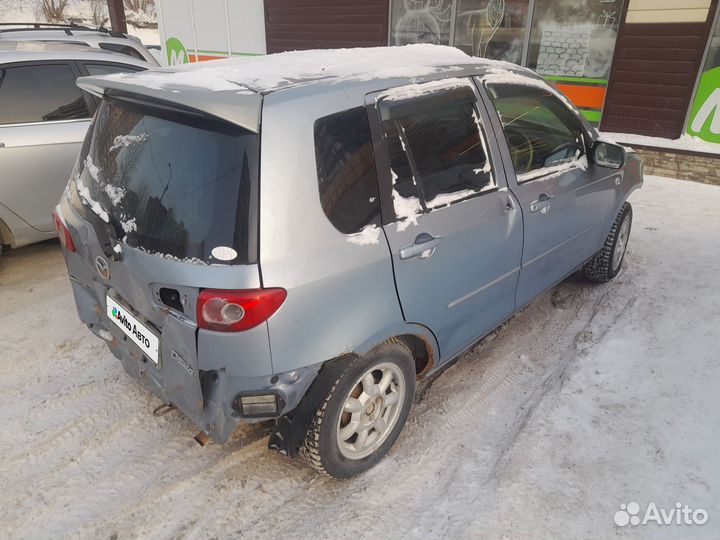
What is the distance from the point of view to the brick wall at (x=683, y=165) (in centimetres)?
672

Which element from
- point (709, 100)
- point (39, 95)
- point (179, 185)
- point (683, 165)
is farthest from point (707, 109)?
point (39, 95)

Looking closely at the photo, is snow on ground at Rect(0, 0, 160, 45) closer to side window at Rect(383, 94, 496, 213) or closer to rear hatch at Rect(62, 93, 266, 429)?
rear hatch at Rect(62, 93, 266, 429)

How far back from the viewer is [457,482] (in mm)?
2459

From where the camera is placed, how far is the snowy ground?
2.27 meters

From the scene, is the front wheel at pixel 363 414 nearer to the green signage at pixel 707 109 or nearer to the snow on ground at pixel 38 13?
the green signage at pixel 707 109

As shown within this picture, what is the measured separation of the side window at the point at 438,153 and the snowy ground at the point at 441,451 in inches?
49.3

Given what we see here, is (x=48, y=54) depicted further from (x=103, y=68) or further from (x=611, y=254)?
(x=611, y=254)

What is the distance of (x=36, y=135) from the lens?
417 centimetres

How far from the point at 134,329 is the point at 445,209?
1533mm

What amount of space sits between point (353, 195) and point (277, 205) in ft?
1.20

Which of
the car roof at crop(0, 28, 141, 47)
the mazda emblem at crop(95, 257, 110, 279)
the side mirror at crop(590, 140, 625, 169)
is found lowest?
the mazda emblem at crop(95, 257, 110, 279)

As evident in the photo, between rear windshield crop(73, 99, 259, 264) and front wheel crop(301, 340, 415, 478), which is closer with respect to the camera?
rear windshield crop(73, 99, 259, 264)

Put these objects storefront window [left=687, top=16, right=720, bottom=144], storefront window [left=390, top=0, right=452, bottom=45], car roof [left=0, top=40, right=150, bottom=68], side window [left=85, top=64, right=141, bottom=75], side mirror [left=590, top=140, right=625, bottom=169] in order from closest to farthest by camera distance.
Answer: side mirror [left=590, top=140, right=625, bottom=169] < car roof [left=0, top=40, right=150, bottom=68] < side window [left=85, top=64, right=141, bottom=75] < storefront window [left=687, top=16, right=720, bottom=144] < storefront window [left=390, top=0, right=452, bottom=45]

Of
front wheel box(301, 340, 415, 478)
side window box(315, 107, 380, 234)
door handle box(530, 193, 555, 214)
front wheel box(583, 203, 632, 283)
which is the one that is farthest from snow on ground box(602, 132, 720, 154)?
side window box(315, 107, 380, 234)
